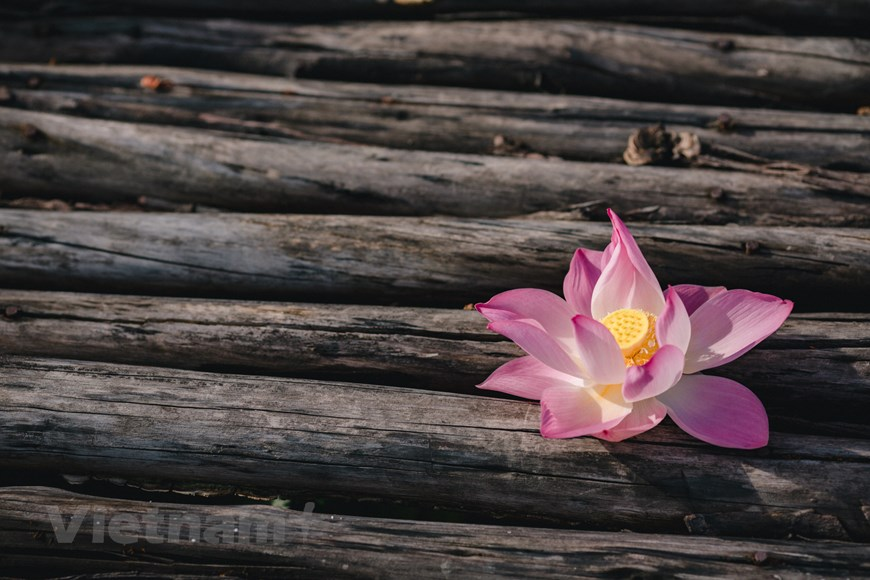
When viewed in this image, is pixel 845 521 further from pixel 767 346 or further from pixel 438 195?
pixel 438 195

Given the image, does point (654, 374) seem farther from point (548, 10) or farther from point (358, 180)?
point (548, 10)

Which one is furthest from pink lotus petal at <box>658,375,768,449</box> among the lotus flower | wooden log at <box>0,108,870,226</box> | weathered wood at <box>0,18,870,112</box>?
weathered wood at <box>0,18,870,112</box>

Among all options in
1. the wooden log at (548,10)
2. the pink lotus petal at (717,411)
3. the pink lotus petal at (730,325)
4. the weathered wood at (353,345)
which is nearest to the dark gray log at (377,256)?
the weathered wood at (353,345)

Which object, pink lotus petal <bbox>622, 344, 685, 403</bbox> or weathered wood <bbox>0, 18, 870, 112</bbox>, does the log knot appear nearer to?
weathered wood <bbox>0, 18, 870, 112</bbox>

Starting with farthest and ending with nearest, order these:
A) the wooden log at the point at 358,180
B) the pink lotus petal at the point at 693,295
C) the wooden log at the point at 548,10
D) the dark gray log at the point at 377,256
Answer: the wooden log at the point at 548,10, the wooden log at the point at 358,180, the dark gray log at the point at 377,256, the pink lotus petal at the point at 693,295

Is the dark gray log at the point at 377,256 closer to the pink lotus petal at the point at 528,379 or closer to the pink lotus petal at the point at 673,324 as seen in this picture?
the pink lotus petal at the point at 528,379
